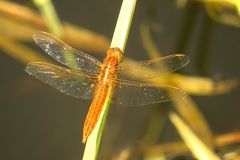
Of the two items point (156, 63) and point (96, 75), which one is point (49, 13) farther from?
point (156, 63)

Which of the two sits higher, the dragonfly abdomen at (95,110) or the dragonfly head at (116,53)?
the dragonfly head at (116,53)

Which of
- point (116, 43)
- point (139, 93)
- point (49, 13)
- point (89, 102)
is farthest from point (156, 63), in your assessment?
point (89, 102)

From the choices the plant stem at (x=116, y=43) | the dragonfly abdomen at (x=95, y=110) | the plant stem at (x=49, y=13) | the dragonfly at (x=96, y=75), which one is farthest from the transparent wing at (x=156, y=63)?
the plant stem at (x=49, y=13)

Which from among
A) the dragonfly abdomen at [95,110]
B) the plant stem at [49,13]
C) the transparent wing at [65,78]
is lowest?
the dragonfly abdomen at [95,110]

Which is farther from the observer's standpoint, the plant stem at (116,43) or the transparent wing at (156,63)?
the transparent wing at (156,63)

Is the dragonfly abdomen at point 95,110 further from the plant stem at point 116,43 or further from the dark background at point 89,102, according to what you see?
the dark background at point 89,102

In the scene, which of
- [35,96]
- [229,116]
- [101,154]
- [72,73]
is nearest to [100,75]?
[72,73]

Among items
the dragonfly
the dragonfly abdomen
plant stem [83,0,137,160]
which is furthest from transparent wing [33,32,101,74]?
plant stem [83,0,137,160]
